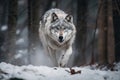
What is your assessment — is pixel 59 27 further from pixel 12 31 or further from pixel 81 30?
pixel 81 30

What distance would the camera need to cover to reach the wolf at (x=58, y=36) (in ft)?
33.5

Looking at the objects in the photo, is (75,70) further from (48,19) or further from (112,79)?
(48,19)

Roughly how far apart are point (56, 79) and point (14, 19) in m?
6.68

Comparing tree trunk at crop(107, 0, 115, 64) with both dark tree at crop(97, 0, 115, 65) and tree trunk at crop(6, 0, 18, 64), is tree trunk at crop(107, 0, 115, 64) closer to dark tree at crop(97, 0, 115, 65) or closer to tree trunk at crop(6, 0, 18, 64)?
dark tree at crop(97, 0, 115, 65)

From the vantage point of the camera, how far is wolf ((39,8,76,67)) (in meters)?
10.2

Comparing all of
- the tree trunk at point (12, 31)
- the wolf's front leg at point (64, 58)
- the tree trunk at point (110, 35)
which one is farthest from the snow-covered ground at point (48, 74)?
the tree trunk at point (110, 35)

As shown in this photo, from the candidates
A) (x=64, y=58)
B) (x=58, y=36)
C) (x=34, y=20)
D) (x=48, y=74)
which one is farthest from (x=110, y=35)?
(x=48, y=74)

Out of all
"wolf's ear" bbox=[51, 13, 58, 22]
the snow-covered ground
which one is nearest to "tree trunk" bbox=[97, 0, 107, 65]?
"wolf's ear" bbox=[51, 13, 58, 22]

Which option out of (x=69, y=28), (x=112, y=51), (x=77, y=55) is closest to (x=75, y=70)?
(x=69, y=28)

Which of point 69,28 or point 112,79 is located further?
point 69,28

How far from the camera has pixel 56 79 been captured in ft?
20.7

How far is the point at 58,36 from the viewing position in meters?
9.93

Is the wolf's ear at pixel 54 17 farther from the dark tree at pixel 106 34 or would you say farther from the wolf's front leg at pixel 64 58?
the dark tree at pixel 106 34

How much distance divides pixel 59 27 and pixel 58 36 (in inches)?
17.6
